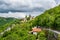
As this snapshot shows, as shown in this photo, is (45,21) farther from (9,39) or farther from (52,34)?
(52,34)

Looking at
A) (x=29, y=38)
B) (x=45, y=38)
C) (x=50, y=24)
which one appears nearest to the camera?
(x=45, y=38)

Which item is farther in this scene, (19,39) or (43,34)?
(19,39)

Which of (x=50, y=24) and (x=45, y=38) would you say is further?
(x=50, y=24)

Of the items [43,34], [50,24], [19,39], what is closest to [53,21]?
[50,24]

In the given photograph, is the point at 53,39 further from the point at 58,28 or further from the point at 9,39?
the point at 9,39

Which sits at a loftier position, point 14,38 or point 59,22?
point 59,22

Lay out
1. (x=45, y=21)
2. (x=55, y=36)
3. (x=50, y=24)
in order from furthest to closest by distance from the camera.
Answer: (x=45, y=21) < (x=50, y=24) < (x=55, y=36)

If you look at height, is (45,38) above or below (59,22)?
below

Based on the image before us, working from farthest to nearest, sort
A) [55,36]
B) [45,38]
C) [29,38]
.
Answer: [29,38], [45,38], [55,36]

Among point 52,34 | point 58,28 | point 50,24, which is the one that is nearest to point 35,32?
point 50,24
